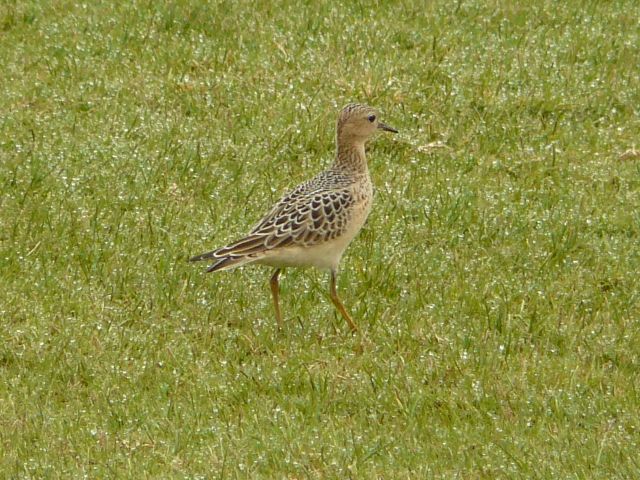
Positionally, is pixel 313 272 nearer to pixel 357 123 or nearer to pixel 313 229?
pixel 357 123

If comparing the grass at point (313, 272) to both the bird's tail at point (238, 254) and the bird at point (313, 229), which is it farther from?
the bird's tail at point (238, 254)

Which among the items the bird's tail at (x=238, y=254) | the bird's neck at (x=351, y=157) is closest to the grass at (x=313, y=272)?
the bird's tail at (x=238, y=254)

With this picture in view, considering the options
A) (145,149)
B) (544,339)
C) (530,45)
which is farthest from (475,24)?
(544,339)

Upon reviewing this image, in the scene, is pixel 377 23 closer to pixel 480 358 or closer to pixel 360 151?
pixel 360 151

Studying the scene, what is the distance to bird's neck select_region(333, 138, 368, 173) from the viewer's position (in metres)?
9.77

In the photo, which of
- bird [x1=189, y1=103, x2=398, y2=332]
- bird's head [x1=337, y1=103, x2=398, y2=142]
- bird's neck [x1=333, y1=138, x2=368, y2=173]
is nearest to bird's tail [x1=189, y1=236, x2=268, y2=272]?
bird [x1=189, y1=103, x2=398, y2=332]

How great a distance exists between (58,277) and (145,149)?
7.31 ft

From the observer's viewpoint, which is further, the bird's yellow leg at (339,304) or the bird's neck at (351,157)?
the bird's neck at (351,157)

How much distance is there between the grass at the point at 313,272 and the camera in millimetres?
7941

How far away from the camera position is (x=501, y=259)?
33.7 feet

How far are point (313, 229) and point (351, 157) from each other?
91 cm

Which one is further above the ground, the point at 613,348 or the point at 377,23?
the point at 377,23

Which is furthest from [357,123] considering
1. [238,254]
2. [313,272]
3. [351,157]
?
[238,254]

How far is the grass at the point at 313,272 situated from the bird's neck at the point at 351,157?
708 millimetres
